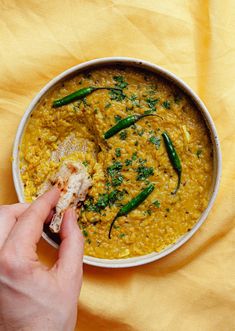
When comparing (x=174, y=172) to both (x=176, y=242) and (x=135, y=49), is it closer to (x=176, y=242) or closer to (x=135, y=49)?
(x=176, y=242)

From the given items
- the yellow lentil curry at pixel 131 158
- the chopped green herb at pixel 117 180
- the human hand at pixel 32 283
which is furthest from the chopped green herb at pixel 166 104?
the human hand at pixel 32 283

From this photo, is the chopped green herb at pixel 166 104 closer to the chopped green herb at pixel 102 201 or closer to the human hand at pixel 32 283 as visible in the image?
the chopped green herb at pixel 102 201

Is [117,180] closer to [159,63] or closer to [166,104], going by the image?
[166,104]

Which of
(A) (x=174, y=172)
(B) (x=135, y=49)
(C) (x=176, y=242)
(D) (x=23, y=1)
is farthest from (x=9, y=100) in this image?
(C) (x=176, y=242)

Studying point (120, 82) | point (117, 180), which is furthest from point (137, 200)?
point (120, 82)

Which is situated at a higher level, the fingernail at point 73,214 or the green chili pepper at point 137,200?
the green chili pepper at point 137,200
